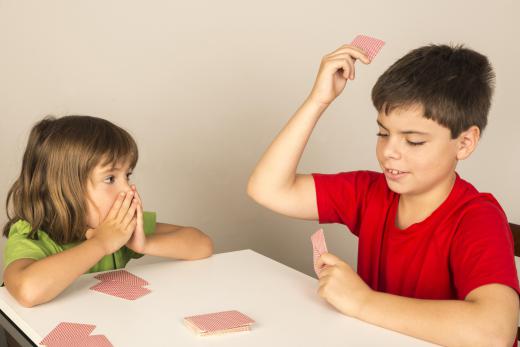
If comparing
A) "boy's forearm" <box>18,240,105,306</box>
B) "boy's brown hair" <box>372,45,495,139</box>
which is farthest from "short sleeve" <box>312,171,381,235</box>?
"boy's forearm" <box>18,240,105,306</box>

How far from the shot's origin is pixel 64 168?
172 cm

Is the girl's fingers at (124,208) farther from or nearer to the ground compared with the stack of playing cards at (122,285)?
farther from the ground

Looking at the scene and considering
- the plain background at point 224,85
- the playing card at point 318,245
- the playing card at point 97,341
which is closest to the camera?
the playing card at point 97,341

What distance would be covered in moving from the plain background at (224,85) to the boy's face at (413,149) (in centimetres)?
130

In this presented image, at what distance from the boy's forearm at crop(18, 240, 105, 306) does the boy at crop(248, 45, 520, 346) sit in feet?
1.37

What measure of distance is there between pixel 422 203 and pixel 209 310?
1.73ft

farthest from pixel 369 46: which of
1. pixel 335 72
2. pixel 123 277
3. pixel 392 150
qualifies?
pixel 123 277

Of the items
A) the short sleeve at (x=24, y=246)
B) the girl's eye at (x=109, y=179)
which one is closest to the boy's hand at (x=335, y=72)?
the girl's eye at (x=109, y=179)

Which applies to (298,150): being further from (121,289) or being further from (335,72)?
(121,289)

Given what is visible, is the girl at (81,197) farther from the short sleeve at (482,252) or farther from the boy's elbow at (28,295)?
the short sleeve at (482,252)

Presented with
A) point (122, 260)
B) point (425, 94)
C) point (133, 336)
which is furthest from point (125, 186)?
point (425, 94)

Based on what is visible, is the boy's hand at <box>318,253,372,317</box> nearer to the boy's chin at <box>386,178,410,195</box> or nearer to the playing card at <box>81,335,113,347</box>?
the boy's chin at <box>386,178,410,195</box>

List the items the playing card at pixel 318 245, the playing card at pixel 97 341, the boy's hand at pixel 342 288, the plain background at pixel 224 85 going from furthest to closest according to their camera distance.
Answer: the plain background at pixel 224 85 < the playing card at pixel 318 245 < the boy's hand at pixel 342 288 < the playing card at pixel 97 341

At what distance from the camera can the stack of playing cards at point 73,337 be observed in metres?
1.20
